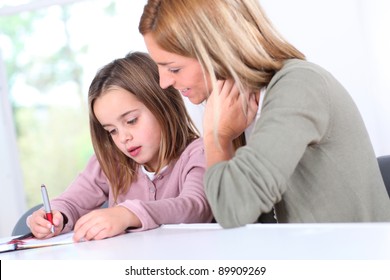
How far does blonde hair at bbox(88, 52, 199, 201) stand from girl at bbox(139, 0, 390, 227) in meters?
0.36

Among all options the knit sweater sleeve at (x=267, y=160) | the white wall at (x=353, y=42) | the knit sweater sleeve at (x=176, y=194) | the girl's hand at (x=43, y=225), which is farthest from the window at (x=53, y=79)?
the knit sweater sleeve at (x=267, y=160)

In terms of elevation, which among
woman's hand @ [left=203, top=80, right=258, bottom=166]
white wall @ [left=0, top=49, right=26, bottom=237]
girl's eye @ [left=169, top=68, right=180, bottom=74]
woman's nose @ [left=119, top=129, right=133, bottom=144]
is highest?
girl's eye @ [left=169, top=68, right=180, bottom=74]

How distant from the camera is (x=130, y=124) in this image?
171 cm

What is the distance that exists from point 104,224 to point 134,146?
1.42 feet

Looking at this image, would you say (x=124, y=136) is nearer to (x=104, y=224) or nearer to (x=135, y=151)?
(x=135, y=151)

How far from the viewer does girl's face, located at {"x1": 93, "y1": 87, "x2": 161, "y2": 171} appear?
5.55ft

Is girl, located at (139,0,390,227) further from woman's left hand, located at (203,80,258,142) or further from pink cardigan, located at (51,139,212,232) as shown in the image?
pink cardigan, located at (51,139,212,232)

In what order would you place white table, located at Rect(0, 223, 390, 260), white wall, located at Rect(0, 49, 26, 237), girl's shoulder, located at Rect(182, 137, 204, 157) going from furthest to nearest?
white wall, located at Rect(0, 49, 26, 237) → girl's shoulder, located at Rect(182, 137, 204, 157) → white table, located at Rect(0, 223, 390, 260)

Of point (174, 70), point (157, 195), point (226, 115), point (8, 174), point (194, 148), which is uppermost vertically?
point (174, 70)

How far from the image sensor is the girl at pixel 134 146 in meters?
1.69

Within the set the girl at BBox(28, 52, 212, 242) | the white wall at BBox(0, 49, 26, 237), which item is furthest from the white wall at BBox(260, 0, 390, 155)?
the white wall at BBox(0, 49, 26, 237)

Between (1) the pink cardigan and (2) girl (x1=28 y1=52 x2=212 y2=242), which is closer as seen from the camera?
(1) the pink cardigan

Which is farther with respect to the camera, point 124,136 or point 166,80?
point 124,136

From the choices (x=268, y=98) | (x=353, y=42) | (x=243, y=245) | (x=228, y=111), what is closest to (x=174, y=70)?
(x=228, y=111)
